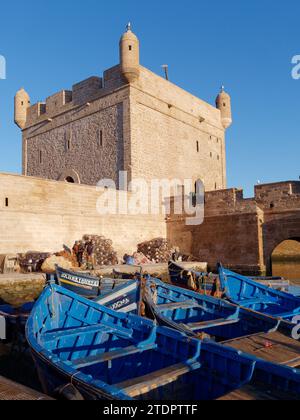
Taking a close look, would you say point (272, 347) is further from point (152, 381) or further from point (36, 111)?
point (36, 111)

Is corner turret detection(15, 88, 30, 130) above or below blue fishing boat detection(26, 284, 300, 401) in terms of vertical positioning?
above

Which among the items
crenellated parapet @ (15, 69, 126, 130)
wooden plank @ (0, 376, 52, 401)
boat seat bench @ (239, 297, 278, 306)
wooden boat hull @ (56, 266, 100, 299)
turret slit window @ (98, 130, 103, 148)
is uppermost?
crenellated parapet @ (15, 69, 126, 130)

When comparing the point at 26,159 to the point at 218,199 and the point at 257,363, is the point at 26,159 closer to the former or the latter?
the point at 218,199

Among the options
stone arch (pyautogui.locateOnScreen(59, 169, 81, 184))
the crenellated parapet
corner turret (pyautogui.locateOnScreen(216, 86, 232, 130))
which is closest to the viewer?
the crenellated parapet

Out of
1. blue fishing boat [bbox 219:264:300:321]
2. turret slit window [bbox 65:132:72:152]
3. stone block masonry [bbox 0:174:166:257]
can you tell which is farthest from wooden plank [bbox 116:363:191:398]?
turret slit window [bbox 65:132:72:152]

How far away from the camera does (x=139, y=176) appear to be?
20844 mm

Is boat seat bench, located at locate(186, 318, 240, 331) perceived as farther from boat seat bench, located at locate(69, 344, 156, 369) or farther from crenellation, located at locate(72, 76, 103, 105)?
crenellation, located at locate(72, 76, 103, 105)

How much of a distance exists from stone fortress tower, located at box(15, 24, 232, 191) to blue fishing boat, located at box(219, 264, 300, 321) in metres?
11.9

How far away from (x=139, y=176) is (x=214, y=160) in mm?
9459

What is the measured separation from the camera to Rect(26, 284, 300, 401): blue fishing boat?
377 centimetres

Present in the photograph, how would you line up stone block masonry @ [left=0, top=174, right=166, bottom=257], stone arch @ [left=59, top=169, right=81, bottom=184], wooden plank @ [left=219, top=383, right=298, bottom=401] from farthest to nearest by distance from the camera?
stone arch @ [left=59, top=169, right=81, bottom=184] < stone block masonry @ [left=0, top=174, right=166, bottom=257] < wooden plank @ [left=219, top=383, right=298, bottom=401]

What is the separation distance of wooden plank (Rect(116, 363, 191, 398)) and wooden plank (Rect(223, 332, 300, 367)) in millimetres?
1326

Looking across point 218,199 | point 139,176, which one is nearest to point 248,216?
point 218,199

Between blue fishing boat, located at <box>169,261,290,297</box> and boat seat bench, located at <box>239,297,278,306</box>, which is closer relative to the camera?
boat seat bench, located at <box>239,297,278,306</box>
